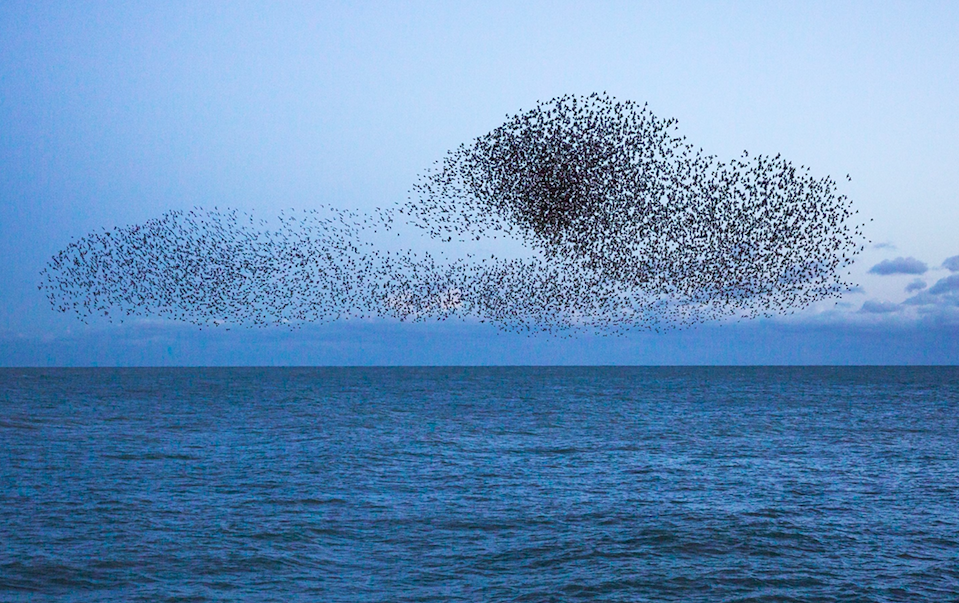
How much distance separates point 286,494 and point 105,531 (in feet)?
25.4

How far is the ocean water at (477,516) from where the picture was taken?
2059 centimetres

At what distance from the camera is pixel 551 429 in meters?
64.1

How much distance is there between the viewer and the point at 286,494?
32531mm

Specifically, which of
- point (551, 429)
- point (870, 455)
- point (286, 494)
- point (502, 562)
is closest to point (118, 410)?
point (551, 429)

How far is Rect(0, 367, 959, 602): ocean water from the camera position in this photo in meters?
20.6

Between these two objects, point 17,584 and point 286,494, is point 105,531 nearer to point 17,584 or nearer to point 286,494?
point 17,584

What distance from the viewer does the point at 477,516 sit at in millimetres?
28250

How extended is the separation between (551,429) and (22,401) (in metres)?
66.2

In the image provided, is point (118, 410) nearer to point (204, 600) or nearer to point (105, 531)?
point (105, 531)

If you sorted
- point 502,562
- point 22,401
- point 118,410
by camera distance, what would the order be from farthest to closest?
point 22,401, point 118,410, point 502,562

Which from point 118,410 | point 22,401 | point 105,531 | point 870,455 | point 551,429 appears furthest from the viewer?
point 22,401

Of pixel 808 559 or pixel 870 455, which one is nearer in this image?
Result: pixel 808 559

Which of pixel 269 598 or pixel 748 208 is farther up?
pixel 748 208

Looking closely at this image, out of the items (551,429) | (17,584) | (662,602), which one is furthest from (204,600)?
(551,429)
